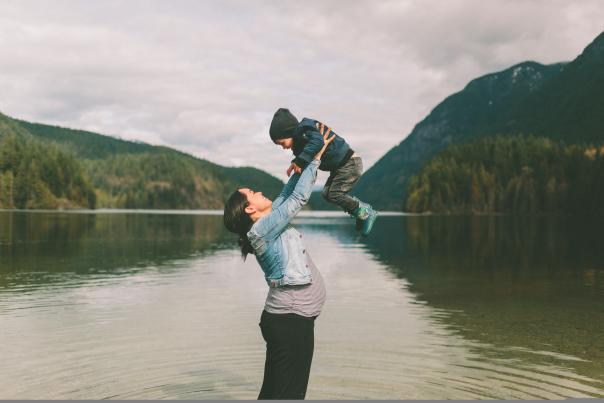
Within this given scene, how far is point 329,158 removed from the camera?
771 centimetres

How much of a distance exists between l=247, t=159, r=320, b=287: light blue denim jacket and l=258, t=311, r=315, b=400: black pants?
1.31 ft

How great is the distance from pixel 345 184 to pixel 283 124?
147cm

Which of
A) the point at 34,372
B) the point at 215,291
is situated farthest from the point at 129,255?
the point at 34,372

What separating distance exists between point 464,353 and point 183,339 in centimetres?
670

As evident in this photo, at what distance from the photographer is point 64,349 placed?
14.2 m

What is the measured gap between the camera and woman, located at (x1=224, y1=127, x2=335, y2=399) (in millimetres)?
6457

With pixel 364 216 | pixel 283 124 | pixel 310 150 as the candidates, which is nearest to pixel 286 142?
pixel 283 124

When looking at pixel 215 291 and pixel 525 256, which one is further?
pixel 525 256

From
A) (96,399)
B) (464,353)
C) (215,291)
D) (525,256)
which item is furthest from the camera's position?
(525,256)

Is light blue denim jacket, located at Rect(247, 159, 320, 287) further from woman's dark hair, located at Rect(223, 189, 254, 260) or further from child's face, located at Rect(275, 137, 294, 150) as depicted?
child's face, located at Rect(275, 137, 294, 150)

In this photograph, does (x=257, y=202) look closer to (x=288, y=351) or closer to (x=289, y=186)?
Answer: (x=289, y=186)

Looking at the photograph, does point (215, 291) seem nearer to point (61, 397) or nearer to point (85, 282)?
point (85, 282)

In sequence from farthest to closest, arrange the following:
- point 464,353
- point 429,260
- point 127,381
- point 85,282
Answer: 1. point 429,260
2. point 85,282
3. point 464,353
4. point 127,381

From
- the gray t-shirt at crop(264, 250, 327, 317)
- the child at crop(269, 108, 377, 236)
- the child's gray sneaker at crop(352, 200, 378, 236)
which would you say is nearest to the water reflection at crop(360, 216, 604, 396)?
the child's gray sneaker at crop(352, 200, 378, 236)
